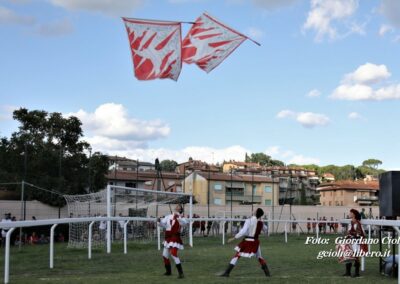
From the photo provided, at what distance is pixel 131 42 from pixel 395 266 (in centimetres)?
763

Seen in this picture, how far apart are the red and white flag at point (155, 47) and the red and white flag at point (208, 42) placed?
0.25 meters

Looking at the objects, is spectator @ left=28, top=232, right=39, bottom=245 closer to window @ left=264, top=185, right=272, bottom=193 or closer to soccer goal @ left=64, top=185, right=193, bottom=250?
soccer goal @ left=64, top=185, right=193, bottom=250

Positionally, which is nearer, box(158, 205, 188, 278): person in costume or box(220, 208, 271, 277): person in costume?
box(220, 208, 271, 277): person in costume

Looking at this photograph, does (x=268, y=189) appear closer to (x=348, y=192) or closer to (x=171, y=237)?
(x=348, y=192)

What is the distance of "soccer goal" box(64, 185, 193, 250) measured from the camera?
81.7 ft

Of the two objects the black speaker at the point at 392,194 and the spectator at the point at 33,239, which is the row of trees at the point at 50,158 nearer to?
the spectator at the point at 33,239

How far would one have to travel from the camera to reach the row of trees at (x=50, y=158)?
4147 cm

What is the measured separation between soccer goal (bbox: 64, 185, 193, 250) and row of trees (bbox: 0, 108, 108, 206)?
26.4 feet

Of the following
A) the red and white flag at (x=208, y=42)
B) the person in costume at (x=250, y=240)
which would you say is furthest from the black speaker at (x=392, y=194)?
the red and white flag at (x=208, y=42)

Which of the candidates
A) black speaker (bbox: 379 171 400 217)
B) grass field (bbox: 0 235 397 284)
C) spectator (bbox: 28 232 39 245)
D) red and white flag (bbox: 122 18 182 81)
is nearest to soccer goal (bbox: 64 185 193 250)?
spectator (bbox: 28 232 39 245)

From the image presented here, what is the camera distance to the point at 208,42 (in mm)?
13172

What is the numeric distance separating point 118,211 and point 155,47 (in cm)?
2151

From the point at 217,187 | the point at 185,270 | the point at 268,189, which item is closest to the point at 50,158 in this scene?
the point at 185,270

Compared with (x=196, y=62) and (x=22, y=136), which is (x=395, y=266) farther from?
(x=22, y=136)
